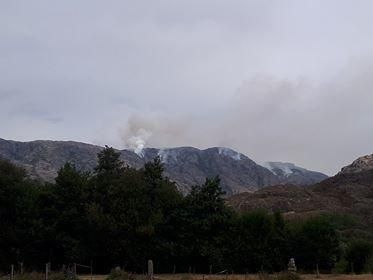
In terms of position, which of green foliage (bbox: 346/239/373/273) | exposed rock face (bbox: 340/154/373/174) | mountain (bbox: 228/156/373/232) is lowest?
green foliage (bbox: 346/239/373/273)

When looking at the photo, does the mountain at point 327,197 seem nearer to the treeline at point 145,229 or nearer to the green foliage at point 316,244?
the green foliage at point 316,244

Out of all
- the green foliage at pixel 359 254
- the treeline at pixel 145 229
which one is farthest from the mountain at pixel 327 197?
the green foliage at pixel 359 254

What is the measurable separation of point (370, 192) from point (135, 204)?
320 feet

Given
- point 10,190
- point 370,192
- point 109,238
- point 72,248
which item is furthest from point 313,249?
point 370,192

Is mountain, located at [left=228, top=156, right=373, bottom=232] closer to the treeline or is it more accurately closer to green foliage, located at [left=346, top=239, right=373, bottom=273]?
the treeline

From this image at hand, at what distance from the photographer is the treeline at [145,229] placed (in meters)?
Result: 51.4

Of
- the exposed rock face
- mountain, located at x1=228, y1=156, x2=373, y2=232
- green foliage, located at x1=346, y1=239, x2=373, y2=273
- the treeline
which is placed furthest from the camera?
the exposed rock face

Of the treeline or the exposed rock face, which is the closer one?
the treeline

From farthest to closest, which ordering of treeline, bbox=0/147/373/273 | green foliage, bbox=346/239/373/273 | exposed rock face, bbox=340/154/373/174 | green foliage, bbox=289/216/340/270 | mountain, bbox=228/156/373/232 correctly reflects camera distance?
1. exposed rock face, bbox=340/154/373/174
2. mountain, bbox=228/156/373/232
3. treeline, bbox=0/147/373/273
4. green foliage, bbox=289/216/340/270
5. green foliage, bbox=346/239/373/273

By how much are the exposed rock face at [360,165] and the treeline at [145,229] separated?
116 metres

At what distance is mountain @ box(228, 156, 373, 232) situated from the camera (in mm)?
119725

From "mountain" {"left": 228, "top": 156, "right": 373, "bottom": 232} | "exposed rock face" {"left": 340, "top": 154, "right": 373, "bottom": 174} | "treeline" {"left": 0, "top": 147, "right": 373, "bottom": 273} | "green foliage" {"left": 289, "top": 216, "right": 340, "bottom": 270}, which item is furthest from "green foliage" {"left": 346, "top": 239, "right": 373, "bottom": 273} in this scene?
"exposed rock face" {"left": 340, "top": 154, "right": 373, "bottom": 174}

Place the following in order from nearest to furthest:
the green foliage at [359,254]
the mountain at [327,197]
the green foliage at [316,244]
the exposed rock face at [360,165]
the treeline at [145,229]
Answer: the green foliage at [359,254], the green foliage at [316,244], the treeline at [145,229], the mountain at [327,197], the exposed rock face at [360,165]

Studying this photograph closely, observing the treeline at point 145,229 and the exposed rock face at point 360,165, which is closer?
the treeline at point 145,229
